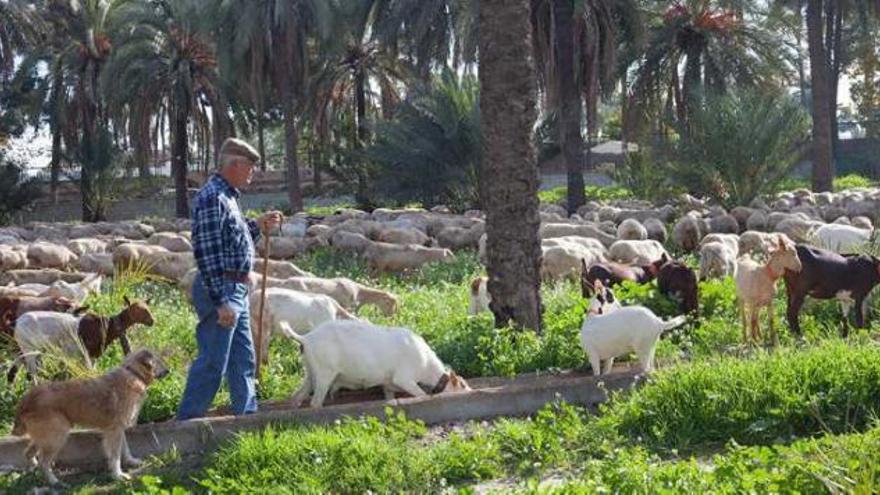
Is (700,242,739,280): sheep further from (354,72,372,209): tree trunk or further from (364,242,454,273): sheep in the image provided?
(354,72,372,209): tree trunk

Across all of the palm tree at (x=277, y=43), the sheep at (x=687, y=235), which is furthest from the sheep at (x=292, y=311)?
the palm tree at (x=277, y=43)

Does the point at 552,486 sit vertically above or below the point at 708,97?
below

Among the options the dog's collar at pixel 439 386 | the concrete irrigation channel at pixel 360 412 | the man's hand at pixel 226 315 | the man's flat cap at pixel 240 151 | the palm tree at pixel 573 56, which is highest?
the palm tree at pixel 573 56

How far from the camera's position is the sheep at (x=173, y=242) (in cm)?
2022

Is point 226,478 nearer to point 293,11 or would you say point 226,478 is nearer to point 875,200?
point 875,200

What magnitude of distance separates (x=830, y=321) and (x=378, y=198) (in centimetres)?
2611

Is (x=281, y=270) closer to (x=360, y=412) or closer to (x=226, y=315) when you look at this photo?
(x=360, y=412)

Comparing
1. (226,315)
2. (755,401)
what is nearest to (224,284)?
(226,315)

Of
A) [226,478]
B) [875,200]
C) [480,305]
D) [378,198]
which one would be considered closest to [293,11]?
[378,198]

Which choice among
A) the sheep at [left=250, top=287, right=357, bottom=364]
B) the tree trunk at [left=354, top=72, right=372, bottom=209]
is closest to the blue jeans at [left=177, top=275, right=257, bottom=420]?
the sheep at [left=250, top=287, right=357, bottom=364]

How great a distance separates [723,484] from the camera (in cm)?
552

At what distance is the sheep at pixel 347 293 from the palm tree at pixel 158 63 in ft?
89.6

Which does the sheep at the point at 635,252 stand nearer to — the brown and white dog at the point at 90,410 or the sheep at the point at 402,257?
the sheep at the point at 402,257

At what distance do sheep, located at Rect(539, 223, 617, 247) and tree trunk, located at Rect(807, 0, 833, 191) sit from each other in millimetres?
12860
